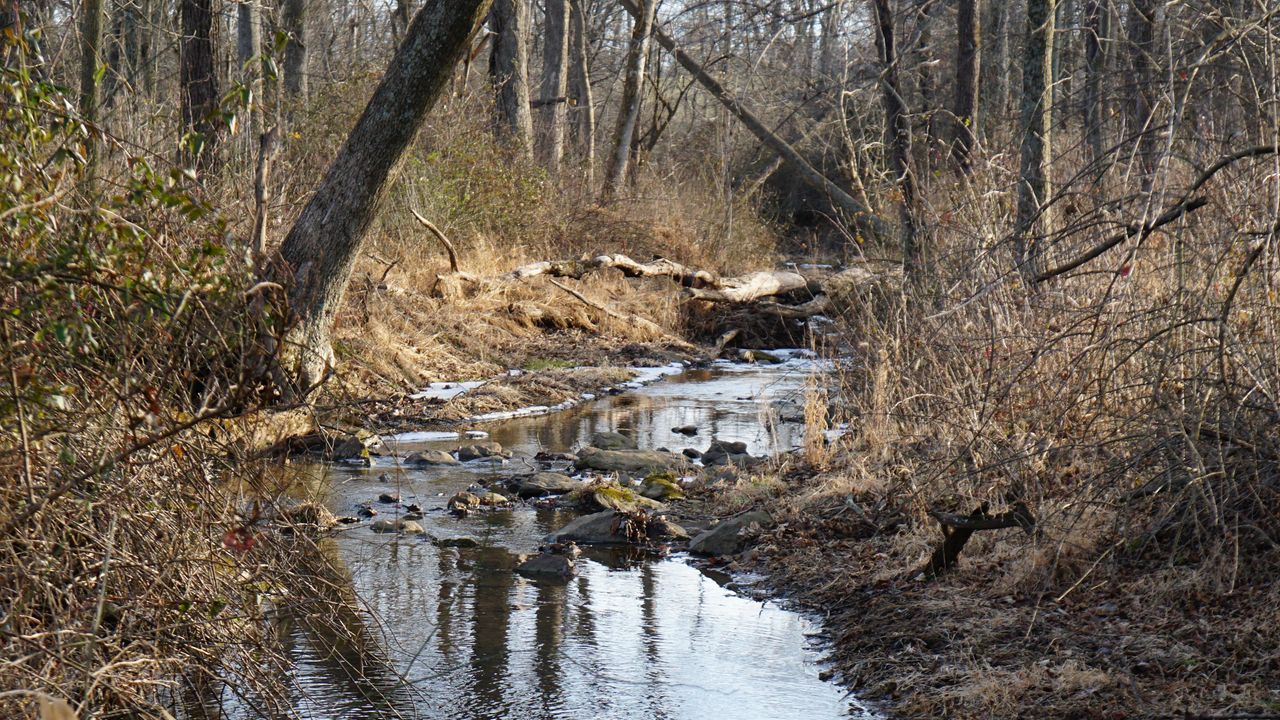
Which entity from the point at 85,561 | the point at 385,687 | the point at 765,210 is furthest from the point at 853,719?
the point at 765,210

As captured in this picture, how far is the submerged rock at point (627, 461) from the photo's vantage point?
10.5 metres

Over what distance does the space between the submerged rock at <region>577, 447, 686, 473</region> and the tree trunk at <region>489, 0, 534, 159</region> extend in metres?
10.0

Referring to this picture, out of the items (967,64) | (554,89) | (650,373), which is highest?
(554,89)

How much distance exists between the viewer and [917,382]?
26.6 ft

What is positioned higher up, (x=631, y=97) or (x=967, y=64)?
(x=631, y=97)

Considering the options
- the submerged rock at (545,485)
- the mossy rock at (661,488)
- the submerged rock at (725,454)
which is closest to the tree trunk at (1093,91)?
the submerged rock at (725,454)

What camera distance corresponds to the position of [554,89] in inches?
920

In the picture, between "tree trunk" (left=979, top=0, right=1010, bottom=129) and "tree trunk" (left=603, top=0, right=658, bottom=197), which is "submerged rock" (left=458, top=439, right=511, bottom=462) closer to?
"tree trunk" (left=979, top=0, right=1010, bottom=129)

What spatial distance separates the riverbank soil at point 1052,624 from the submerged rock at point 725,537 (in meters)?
0.73

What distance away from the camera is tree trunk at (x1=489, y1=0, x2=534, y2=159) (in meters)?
20.2

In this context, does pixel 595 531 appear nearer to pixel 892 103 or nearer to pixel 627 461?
pixel 627 461

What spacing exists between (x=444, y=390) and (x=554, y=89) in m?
11.4

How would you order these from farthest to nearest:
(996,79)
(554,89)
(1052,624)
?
(554,89), (996,79), (1052,624)

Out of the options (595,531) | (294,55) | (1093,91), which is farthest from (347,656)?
(294,55)
